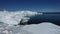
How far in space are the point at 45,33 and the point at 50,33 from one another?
22cm

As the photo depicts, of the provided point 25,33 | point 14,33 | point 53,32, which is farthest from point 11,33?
point 53,32

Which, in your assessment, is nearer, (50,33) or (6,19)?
(50,33)

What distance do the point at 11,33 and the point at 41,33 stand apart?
1.24 metres

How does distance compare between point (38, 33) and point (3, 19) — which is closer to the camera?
point (38, 33)

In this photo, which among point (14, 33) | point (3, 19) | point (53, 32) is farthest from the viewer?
point (3, 19)

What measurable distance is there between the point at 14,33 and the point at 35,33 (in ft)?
2.92

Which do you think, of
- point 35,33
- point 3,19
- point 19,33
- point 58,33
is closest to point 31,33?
point 35,33

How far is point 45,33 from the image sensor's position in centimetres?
483

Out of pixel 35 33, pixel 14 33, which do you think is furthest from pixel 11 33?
pixel 35 33

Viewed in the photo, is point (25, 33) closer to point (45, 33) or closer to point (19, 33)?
point (19, 33)

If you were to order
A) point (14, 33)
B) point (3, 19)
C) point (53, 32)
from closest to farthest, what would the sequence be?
point (14, 33) < point (53, 32) < point (3, 19)

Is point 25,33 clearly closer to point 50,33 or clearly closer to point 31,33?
point 31,33

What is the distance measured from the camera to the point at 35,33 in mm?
4855

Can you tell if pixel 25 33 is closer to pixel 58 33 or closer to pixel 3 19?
pixel 58 33
